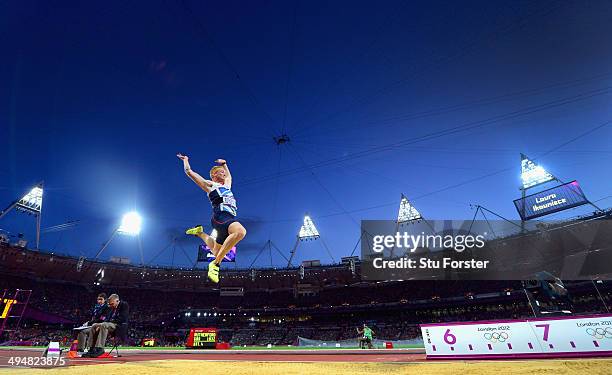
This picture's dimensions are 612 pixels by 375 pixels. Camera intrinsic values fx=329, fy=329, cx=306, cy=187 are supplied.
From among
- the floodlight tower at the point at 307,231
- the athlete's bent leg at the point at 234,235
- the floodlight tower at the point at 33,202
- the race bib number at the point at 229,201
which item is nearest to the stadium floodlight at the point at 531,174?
the floodlight tower at the point at 307,231

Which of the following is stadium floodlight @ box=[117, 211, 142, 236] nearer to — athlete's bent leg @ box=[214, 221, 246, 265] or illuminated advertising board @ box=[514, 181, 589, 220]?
athlete's bent leg @ box=[214, 221, 246, 265]

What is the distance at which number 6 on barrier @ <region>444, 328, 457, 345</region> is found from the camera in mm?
9180

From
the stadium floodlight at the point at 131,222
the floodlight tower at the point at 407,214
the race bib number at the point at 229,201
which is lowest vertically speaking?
the race bib number at the point at 229,201

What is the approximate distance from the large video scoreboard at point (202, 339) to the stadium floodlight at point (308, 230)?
18394mm

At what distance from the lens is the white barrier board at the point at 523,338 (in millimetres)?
7875

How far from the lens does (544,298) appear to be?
9.37m

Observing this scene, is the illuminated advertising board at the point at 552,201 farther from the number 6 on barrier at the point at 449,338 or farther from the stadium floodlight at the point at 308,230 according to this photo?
the number 6 on barrier at the point at 449,338

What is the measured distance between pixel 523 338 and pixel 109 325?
10.5 m

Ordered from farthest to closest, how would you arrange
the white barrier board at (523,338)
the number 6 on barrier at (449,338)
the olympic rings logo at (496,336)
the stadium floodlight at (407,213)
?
the stadium floodlight at (407,213) → the number 6 on barrier at (449,338) → the olympic rings logo at (496,336) → the white barrier board at (523,338)

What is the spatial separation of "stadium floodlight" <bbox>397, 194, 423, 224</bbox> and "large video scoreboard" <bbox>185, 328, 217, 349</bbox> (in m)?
23.1

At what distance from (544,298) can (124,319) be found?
1157 centimetres

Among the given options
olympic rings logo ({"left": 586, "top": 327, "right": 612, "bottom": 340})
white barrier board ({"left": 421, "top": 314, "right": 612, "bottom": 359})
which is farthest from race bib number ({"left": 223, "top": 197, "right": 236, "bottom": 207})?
olympic rings logo ({"left": 586, "top": 327, "right": 612, "bottom": 340})

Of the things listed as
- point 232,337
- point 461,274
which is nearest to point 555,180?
point 461,274

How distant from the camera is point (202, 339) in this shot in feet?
81.4
